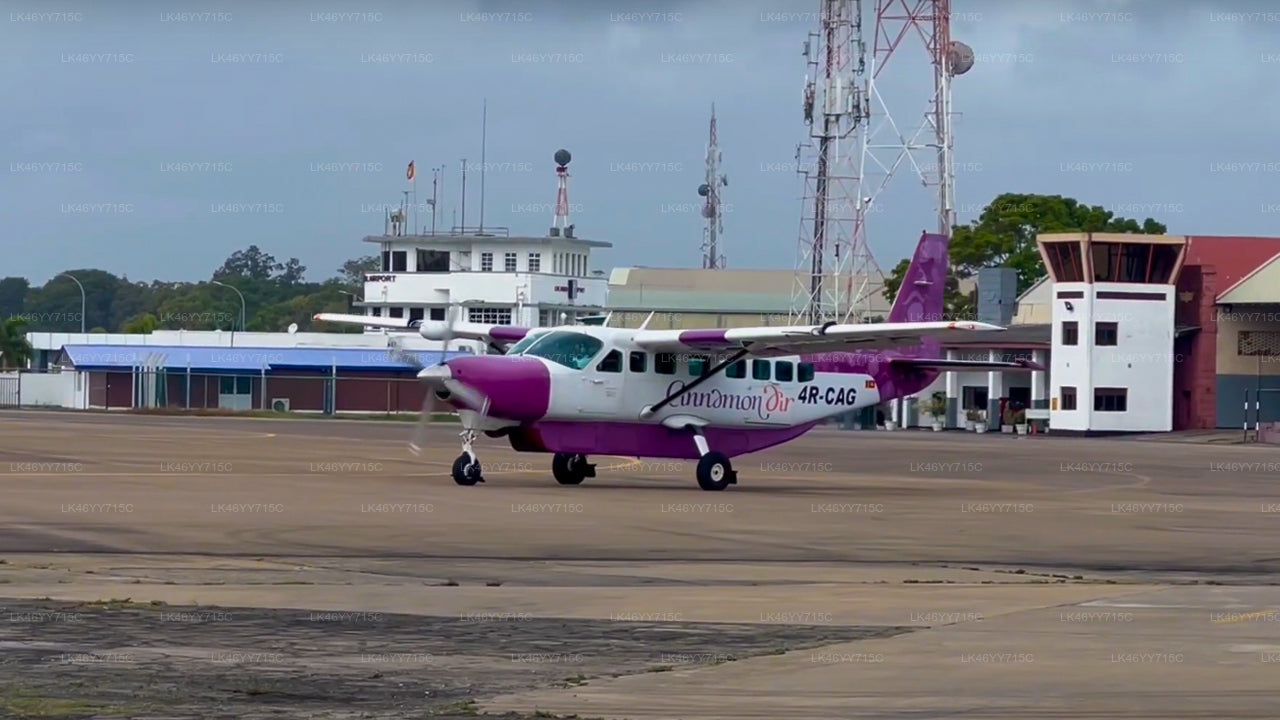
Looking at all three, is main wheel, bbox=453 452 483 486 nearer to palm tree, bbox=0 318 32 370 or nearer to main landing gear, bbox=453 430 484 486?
main landing gear, bbox=453 430 484 486

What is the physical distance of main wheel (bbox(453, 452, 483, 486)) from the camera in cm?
2830

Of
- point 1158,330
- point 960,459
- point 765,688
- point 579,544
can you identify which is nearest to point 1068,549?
point 579,544

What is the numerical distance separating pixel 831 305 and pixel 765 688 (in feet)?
256

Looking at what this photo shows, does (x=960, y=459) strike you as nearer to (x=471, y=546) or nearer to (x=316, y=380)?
(x=471, y=546)

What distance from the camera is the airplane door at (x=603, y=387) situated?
2938 cm

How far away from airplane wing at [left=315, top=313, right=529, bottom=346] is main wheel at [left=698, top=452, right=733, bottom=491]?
465cm

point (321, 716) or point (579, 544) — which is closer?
point (321, 716)

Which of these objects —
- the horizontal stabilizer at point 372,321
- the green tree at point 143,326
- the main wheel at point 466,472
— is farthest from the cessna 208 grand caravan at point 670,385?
the green tree at point 143,326

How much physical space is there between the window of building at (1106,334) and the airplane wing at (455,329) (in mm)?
42625

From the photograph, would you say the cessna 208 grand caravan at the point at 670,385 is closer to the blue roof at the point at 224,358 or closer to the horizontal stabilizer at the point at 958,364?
the horizontal stabilizer at the point at 958,364

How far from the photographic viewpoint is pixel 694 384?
30797mm

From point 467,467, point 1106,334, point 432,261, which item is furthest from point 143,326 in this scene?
point 467,467

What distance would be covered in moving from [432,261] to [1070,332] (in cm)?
3300

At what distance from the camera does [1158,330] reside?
73688 millimetres
